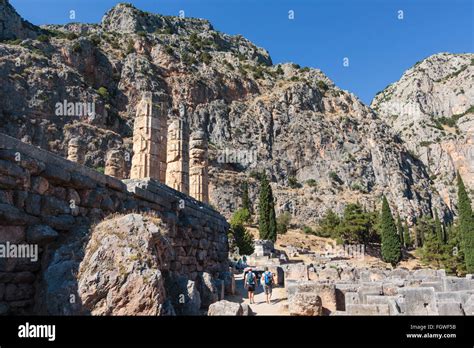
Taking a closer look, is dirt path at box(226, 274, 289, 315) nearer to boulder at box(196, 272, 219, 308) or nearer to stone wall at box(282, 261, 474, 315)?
stone wall at box(282, 261, 474, 315)

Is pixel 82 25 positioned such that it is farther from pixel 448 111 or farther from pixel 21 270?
pixel 448 111

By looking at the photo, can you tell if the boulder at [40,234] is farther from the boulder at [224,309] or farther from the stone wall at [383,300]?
the stone wall at [383,300]

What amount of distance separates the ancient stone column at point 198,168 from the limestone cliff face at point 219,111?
37303mm

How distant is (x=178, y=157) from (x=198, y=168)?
2.25m

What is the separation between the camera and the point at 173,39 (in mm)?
83000

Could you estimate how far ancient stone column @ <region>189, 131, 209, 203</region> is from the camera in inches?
639

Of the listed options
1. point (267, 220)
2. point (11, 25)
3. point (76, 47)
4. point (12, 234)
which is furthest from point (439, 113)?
point (12, 234)

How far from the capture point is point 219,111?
2980 inches

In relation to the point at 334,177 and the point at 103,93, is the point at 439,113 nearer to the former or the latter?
the point at 334,177

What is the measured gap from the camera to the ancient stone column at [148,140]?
13086mm

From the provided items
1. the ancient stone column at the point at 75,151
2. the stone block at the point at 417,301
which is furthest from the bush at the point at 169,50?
the stone block at the point at 417,301
